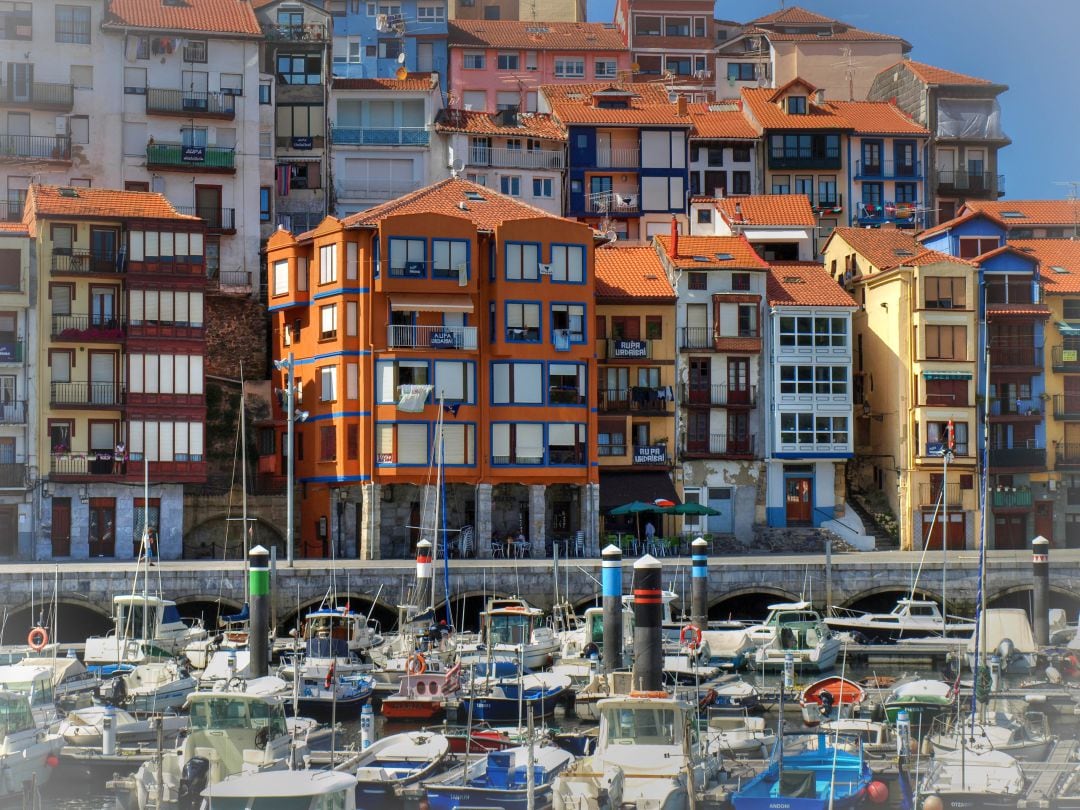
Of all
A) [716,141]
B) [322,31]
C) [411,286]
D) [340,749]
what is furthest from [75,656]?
[716,141]

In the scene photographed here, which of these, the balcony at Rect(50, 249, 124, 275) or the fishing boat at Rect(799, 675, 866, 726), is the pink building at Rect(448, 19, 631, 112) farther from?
the fishing boat at Rect(799, 675, 866, 726)

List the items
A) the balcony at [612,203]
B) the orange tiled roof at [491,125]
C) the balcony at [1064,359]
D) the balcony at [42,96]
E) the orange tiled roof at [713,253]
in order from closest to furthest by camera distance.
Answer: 1. the balcony at [42,96]
2. the orange tiled roof at [713,253]
3. the balcony at [1064,359]
4. the orange tiled roof at [491,125]
5. the balcony at [612,203]

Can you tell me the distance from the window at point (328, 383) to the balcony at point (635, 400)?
12518 mm

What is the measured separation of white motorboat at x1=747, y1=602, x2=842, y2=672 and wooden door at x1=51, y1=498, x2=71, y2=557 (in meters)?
28.7

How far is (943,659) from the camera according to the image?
63.2 metres

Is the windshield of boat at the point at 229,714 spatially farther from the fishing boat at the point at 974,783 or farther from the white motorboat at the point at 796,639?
the white motorboat at the point at 796,639

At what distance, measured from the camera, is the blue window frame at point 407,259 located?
3083 inches

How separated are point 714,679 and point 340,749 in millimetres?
14332

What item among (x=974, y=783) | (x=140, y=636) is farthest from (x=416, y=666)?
(x=974, y=783)

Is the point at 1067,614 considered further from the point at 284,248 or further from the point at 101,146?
the point at 101,146

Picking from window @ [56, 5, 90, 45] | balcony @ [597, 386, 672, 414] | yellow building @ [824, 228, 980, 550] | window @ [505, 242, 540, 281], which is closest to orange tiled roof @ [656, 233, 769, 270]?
balcony @ [597, 386, 672, 414]

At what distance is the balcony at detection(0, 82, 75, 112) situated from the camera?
85688mm

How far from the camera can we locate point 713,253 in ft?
287

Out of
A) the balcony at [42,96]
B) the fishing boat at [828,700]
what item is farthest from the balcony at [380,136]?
the fishing boat at [828,700]
